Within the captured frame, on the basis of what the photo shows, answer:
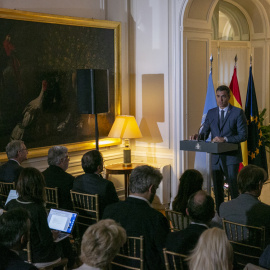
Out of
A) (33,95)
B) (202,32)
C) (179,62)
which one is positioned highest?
(202,32)

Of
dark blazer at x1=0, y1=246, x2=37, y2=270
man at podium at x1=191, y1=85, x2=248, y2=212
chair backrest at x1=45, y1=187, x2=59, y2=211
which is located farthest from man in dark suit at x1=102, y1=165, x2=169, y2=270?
man at podium at x1=191, y1=85, x2=248, y2=212

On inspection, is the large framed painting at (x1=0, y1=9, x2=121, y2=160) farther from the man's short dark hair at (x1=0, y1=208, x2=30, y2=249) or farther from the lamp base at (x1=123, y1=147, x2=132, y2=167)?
the man's short dark hair at (x1=0, y1=208, x2=30, y2=249)

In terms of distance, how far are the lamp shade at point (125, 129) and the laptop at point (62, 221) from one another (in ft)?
10.5

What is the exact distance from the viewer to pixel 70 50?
681 cm

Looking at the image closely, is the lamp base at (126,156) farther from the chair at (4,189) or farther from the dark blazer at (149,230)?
the dark blazer at (149,230)

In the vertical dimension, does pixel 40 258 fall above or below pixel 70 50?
below

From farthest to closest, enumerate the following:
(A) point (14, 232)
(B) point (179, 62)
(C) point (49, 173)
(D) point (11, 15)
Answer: (B) point (179, 62), (D) point (11, 15), (C) point (49, 173), (A) point (14, 232)

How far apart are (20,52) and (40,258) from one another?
10.7 ft

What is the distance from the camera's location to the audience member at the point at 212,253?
225cm

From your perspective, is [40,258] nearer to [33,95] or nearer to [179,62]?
[33,95]

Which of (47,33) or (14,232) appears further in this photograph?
(47,33)

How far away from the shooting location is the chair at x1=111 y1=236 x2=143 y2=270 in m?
3.08

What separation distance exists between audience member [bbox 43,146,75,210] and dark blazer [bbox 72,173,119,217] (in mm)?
233

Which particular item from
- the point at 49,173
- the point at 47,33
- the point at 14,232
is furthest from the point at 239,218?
the point at 47,33
